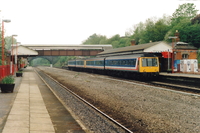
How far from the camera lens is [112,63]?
34.2 metres

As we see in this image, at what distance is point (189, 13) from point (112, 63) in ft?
207

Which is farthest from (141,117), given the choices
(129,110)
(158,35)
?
(158,35)

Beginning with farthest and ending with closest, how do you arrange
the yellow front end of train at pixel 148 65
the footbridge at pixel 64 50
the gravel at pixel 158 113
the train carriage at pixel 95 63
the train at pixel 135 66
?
the footbridge at pixel 64 50 < the train carriage at pixel 95 63 < the train at pixel 135 66 < the yellow front end of train at pixel 148 65 < the gravel at pixel 158 113

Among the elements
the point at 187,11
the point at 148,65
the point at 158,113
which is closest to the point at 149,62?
the point at 148,65

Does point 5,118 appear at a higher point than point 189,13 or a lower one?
lower

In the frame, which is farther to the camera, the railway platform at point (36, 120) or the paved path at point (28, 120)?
the railway platform at point (36, 120)

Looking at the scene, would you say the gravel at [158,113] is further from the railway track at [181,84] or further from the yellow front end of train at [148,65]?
the yellow front end of train at [148,65]

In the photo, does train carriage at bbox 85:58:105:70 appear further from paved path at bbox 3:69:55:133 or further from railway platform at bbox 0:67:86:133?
paved path at bbox 3:69:55:133

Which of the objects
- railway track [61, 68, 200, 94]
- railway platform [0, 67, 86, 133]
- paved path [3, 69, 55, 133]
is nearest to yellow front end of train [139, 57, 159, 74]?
railway track [61, 68, 200, 94]

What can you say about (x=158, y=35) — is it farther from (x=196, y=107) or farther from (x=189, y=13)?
(x=196, y=107)

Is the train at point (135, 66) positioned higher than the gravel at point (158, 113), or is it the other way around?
the train at point (135, 66)

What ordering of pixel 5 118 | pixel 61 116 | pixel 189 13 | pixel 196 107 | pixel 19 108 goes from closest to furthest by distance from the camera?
pixel 5 118 → pixel 61 116 → pixel 19 108 → pixel 196 107 → pixel 189 13

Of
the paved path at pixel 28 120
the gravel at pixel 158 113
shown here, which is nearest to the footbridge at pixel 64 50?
the gravel at pixel 158 113

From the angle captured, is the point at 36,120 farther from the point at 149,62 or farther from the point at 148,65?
the point at 149,62
